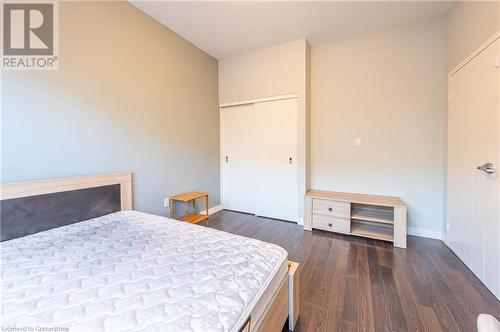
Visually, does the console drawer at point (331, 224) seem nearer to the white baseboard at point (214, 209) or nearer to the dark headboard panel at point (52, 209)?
the white baseboard at point (214, 209)

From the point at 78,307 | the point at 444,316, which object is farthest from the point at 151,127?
the point at 444,316

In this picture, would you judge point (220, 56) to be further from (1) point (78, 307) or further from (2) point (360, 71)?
(1) point (78, 307)

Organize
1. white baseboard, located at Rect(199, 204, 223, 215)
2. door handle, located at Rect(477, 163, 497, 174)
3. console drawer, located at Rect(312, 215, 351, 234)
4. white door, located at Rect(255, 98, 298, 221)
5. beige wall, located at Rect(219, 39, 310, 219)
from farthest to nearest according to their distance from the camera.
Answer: white baseboard, located at Rect(199, 204, 223, 215) → white door, located at Rect(255, 98, 298, 221) → beige wall, located at Rect(219, 39, 310, 219) → console drawer, located at Rect(312, 215, 351, 234) → door handle, located at Rect(477, 163, 497, 174)

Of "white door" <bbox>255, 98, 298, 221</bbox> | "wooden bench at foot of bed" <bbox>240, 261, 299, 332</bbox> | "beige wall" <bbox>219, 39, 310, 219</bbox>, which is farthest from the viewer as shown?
"white door" <bbox>255, 98, 298, 221</bbox>

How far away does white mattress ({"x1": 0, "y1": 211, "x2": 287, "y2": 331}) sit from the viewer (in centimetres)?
76

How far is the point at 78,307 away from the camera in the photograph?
0.82m

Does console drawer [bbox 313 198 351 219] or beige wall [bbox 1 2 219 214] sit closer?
beige wall [bbox 1 2 219 214]

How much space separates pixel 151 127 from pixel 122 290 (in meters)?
2.11

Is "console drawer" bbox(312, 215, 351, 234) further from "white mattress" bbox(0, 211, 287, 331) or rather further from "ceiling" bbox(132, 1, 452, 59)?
"ceiling" bbox(132, 1, 452, 59)

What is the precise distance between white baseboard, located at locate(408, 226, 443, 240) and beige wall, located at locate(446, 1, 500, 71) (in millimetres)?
1993

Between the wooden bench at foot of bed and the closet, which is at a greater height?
the closet

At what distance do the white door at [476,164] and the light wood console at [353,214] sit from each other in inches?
21.4

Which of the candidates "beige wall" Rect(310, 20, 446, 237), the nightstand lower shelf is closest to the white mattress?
the nightstand lower shelf

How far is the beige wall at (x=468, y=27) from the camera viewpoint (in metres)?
1.67
